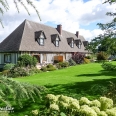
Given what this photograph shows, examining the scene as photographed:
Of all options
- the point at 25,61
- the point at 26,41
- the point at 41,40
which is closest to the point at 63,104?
the point at 25,61

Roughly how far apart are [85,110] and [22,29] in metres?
31.4

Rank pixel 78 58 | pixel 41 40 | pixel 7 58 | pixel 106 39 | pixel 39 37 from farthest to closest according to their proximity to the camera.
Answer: pixel 78 58 → pixel 41 40 → pixel 39 37 → pixel 7 58 → pixel 106 39

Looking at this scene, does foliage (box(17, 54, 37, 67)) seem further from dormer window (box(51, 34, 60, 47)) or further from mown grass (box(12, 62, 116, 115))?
dormer window (box(51, 34, 60, 47))

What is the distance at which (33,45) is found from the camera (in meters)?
32.3

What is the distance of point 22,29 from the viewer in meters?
33.5

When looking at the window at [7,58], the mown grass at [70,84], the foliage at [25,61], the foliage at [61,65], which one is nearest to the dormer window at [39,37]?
the foliage at [61,65]

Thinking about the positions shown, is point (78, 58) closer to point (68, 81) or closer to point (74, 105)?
point (68, 81)

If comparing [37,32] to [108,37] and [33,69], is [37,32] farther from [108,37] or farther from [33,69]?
[108,37]

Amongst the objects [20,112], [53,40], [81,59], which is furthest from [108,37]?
[81,59]

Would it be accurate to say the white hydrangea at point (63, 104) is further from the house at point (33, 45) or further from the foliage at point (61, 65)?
the foliage at point (61, 65)

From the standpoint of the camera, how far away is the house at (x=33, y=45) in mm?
30672

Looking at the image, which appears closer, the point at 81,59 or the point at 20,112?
the point at 20,112

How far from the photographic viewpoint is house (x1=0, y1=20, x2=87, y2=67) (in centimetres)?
3067

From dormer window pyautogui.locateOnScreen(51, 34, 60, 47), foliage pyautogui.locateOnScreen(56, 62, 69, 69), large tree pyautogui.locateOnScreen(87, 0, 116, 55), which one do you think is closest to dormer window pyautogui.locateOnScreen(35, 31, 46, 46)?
dormer window pyautogui.locateOnScreen(51, 34, 60, 47)
